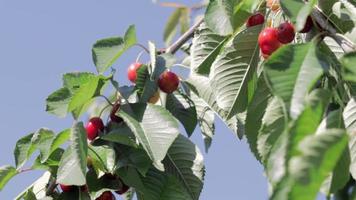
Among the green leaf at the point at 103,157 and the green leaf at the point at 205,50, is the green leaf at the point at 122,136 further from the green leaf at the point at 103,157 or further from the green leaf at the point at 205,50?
the green leaf at the point at 205,50

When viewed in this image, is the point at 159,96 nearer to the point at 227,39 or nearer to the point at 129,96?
the point at 129,96

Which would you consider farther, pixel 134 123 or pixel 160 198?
pixel 160 198

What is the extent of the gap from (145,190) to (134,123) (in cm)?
18

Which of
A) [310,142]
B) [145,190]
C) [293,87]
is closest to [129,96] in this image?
[145,190]

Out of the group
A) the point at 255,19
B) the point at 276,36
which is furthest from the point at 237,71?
the point at 276,36

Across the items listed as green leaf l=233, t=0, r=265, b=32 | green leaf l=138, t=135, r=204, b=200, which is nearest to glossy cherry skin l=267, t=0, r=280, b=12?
green leaf l=233, t=0, r=265, b=32

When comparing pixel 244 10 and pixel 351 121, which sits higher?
pixel 244 10

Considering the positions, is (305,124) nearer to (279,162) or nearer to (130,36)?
(279,162)

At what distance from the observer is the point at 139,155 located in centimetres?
184

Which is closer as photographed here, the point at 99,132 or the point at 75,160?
the point at 75,160

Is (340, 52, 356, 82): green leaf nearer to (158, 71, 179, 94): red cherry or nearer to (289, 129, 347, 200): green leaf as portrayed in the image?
(289, 129, 347, 200): green leaf

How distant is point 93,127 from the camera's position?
1.98m

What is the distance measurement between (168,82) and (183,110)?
0.12 metres

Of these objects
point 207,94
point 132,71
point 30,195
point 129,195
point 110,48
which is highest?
point 110,48
